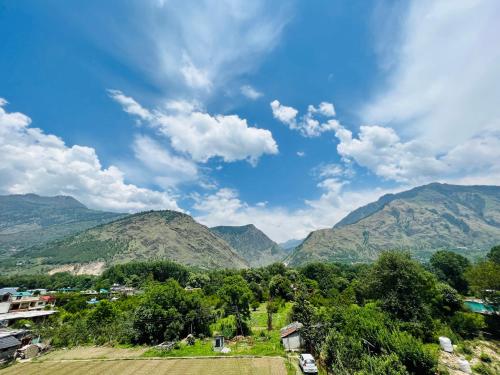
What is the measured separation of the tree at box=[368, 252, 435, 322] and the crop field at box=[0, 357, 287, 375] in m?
17.3

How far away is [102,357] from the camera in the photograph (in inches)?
1120

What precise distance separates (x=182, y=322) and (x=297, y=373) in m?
19.5

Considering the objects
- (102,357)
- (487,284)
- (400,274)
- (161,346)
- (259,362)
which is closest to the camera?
(259,362)

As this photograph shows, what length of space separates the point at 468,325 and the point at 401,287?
8.65 m

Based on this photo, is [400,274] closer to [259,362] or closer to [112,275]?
[259,362]

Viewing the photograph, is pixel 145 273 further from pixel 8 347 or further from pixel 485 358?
pixel 485 358

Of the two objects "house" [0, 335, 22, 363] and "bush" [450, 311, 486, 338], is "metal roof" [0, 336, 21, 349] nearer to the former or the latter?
"house" [0, 335, 22, 363]

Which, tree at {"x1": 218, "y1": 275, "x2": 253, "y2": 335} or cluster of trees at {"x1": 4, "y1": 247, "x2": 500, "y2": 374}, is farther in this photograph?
tree at {"x1": 218, "y1": 275, "x2": 253, "y2": 335}

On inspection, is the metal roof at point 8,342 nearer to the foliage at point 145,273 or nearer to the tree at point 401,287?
the tree at point 401,287

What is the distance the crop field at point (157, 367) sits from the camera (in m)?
22.9

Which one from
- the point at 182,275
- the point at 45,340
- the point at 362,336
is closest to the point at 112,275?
the point at 182,275

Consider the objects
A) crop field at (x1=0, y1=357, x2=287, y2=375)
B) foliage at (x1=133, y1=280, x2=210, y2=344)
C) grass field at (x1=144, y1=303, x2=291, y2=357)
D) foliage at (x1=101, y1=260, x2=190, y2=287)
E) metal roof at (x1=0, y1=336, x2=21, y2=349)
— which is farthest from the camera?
foliage at (x1=101, y1=260, x2=190, y2=287)

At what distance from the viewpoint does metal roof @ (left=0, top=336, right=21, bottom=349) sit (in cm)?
3045

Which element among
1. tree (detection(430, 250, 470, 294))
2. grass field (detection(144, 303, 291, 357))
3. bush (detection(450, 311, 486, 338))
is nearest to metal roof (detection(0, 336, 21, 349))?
grass field (detection(144, 303, 291, 357))
